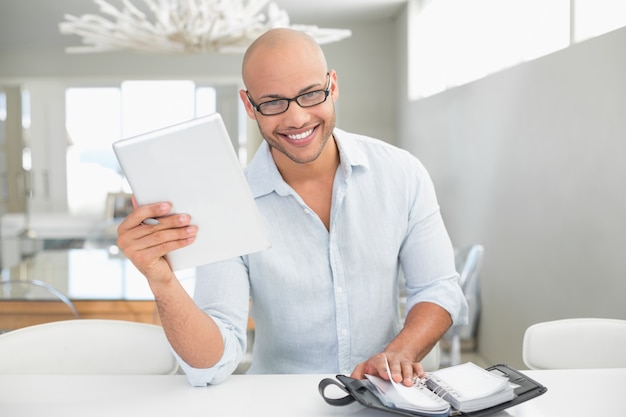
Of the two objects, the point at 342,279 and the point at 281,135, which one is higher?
the point at 281,135

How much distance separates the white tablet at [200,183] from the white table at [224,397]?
0.25m

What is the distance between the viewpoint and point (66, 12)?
23.2ft

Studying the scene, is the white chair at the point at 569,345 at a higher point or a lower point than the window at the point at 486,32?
lower

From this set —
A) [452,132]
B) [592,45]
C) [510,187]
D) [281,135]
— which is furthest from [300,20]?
[281,135]

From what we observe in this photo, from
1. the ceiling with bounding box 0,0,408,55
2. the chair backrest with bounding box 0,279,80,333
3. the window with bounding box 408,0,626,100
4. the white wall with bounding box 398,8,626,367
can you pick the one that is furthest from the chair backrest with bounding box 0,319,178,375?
the ceiling with bounding box 0,0,408,55

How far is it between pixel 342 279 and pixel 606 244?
125 centimetres

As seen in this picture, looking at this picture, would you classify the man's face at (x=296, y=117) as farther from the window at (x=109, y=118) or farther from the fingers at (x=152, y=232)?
the window at (x=109, y=118)

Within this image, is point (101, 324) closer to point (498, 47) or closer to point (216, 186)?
point (216, 186)

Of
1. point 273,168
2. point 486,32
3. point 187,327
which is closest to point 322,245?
point 273,168

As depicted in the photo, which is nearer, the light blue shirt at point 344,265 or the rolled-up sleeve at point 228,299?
the rolled-up sleeve at point 228,299

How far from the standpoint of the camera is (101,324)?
63.3 inches

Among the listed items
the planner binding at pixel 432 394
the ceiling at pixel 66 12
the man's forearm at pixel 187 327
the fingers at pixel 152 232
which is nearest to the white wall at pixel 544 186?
the planner binding at pixel 432 394

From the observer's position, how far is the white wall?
240 cm

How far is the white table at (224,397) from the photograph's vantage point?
118cm
